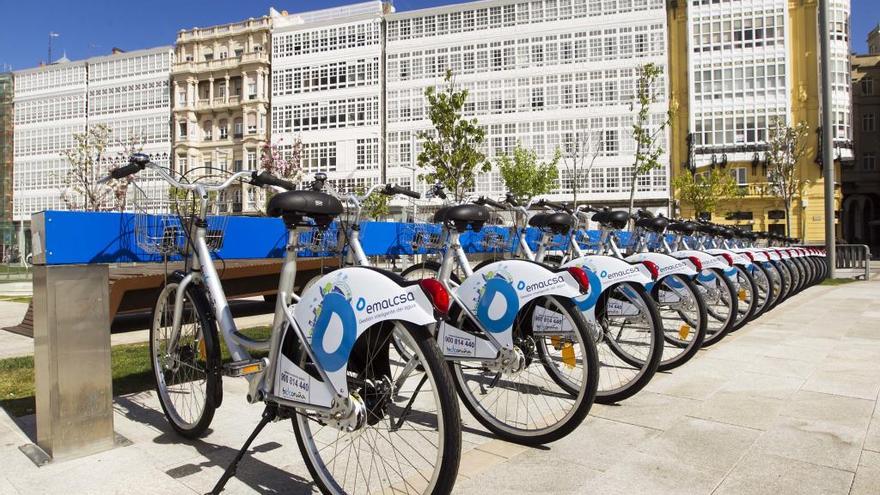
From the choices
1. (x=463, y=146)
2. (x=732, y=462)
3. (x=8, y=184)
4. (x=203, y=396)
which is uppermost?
(x=8, y=184)

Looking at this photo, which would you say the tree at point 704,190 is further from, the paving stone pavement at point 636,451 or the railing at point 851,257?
the paving stone pavement at point 636,451


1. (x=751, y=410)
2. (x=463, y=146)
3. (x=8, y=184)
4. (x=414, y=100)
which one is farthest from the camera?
(x=8, y=184)

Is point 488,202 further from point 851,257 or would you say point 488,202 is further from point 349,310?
point 851,257

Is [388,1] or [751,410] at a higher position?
[388,1]

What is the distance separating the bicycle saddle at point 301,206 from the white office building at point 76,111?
54.4m

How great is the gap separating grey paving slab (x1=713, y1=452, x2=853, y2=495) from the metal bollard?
10.3 feet

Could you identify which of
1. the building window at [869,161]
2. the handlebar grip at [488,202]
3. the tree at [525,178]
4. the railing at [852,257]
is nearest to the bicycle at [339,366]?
the handlebar grip at [488,202]

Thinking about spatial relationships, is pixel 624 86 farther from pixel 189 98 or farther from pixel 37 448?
pixel 37 448

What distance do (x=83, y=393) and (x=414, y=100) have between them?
4288 cm

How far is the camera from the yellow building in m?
39.5

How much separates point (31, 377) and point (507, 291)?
438 cm

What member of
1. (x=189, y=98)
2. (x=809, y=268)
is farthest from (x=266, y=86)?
(x=809, y=268)

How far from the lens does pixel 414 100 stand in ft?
146

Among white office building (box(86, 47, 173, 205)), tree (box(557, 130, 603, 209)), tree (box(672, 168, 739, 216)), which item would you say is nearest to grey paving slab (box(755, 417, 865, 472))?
tree (box(672, 168, 739, 216))
